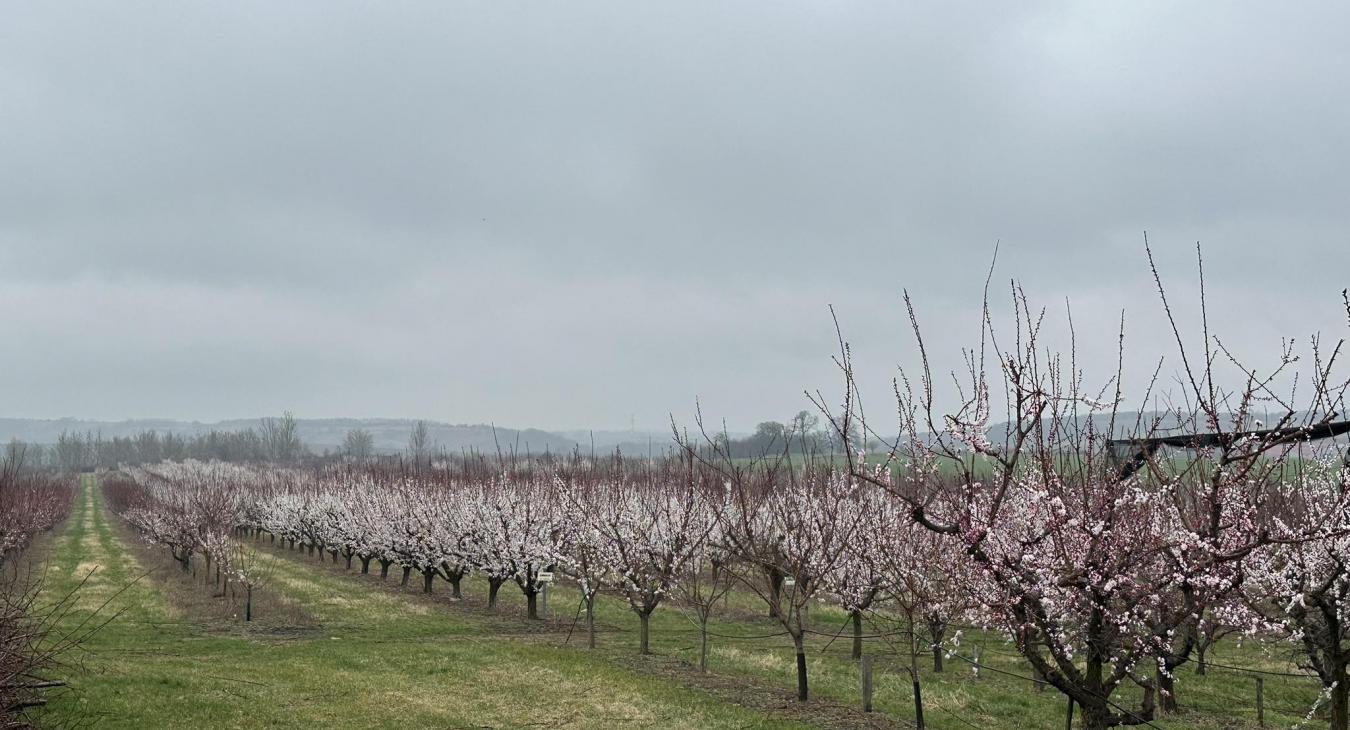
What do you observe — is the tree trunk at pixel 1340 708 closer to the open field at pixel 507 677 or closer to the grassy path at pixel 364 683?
the open field at pixel 507 677

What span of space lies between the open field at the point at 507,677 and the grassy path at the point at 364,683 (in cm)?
5

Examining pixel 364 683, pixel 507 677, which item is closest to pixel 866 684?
pixel 507 677

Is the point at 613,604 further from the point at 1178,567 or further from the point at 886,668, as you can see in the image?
the point at 1178,567

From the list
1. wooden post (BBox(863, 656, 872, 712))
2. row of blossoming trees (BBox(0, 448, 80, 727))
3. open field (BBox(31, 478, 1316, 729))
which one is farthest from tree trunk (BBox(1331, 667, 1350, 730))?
row of blossoming trees (BBox(0, 448, 80, 727))

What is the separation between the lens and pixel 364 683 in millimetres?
19078

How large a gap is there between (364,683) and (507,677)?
3.03 meters

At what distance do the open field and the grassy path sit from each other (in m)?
0.05

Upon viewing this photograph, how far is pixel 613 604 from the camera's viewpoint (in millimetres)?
35375

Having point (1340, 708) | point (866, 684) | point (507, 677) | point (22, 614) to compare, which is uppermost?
point (22, 614)

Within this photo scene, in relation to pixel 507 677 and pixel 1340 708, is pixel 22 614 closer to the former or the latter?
pixel 507 677

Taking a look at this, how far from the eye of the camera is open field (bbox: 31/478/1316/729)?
16391 mm

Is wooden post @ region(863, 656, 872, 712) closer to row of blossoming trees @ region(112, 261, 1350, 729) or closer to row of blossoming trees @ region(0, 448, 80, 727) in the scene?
row of blossoming trees @ region(112, 261, 1350, 729)

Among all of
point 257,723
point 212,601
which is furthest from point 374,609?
point 257,723

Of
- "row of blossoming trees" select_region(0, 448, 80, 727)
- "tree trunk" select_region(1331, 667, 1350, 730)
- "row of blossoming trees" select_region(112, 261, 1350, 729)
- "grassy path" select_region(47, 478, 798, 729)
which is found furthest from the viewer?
"grassy path" select_region(47, 478, 798, 729)
